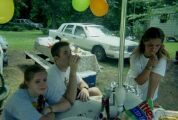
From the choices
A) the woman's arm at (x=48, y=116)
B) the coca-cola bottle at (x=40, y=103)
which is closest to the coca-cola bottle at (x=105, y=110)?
the woman's arm at (x=48, y=116)

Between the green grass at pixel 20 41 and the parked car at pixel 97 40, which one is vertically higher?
the parked car at pixel 97 40

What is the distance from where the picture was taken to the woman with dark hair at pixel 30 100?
227 centimetres

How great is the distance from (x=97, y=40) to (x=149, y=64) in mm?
8605

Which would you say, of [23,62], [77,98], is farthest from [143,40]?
[23,62]

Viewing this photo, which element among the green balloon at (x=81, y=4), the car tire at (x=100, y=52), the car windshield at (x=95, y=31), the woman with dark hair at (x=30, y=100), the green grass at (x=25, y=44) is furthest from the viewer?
the green grass at (x=25, y=44)

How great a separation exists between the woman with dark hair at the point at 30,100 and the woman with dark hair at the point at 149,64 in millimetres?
808

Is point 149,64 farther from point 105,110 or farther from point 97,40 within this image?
point 97,40

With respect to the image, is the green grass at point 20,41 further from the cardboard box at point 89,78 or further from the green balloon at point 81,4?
the green balloon at point 81,4

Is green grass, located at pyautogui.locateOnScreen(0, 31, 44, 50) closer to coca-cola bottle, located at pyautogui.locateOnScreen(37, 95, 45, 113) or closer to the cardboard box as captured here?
the cardboard box

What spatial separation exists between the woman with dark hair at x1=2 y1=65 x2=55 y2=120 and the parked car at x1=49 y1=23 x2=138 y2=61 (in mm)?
8305

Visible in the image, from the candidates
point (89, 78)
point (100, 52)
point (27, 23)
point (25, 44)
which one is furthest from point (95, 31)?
point (27, 23)

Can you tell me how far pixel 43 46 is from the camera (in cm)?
1002

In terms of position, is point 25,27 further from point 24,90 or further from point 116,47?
point 24,90

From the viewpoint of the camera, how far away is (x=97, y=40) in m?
11.2
